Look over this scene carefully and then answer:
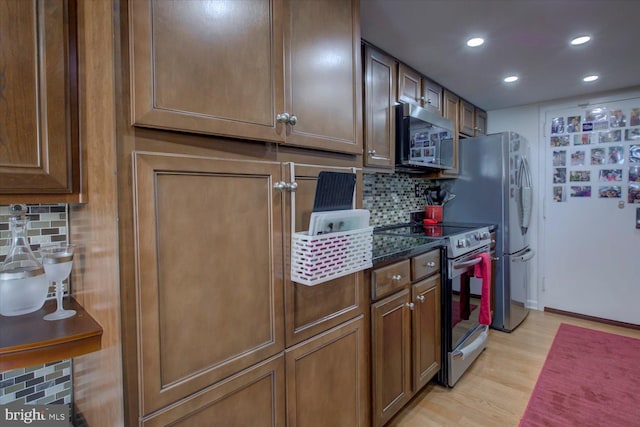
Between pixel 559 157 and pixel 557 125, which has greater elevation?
pixel 557 125

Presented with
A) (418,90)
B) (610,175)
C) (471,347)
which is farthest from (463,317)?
(610,175)

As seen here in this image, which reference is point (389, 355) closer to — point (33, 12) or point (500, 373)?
point (500, 373)

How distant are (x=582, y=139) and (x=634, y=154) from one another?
16.9 inches

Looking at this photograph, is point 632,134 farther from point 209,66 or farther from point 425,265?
point 209,66

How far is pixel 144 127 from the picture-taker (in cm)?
75

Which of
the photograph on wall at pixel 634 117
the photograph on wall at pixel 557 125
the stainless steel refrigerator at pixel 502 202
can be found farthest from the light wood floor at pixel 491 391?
the photograph on wall at pixel 557 125

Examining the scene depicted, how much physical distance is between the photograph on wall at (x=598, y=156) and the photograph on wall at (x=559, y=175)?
0.24 m

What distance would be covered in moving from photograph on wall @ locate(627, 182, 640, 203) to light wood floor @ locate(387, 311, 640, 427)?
1230 millimetres

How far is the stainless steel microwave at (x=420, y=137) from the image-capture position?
219 centimetres

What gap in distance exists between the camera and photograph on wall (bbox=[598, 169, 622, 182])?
3.10 metres

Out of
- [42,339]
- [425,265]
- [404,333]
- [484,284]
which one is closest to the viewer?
[42,339]

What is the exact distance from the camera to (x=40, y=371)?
1.01 meters

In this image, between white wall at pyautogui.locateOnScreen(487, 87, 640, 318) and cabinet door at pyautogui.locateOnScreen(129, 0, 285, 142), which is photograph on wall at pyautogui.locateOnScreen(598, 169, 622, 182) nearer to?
white wall at pyautogui.locateOnScreen(487, 87, 640, 318)

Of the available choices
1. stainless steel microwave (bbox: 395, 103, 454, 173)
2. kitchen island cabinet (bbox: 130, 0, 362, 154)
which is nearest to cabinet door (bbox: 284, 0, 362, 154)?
kitchen island cabinet (bbox: 130, 0, 362, 154)
